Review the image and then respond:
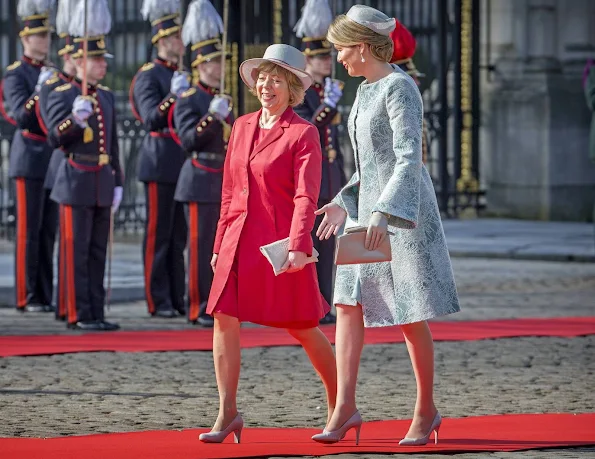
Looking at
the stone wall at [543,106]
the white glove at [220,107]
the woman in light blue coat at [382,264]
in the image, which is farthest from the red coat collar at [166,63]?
the stone wall at [543,106]

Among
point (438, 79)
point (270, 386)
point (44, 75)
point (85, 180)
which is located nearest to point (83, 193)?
point (85, 180)

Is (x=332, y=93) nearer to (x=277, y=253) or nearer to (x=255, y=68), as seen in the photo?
Result: (x=255, y=68)

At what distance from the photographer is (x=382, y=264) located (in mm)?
6812

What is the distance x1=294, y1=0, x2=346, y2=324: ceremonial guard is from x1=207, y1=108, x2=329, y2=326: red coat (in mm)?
4419

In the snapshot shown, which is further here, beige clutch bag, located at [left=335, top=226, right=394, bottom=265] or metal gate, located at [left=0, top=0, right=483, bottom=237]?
metal gate, located at [left=0, top=0, right=483, bottom=237]

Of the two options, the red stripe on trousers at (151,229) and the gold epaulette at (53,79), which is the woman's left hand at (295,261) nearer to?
the gold epaulette at (53,79)

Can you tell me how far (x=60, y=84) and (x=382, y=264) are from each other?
490 centimetres

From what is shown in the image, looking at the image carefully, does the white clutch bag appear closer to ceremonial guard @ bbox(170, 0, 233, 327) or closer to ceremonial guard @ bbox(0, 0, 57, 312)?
ceremonial guard @ bbox(170, 0, 233, 327)

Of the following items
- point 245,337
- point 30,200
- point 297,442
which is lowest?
point 245,337

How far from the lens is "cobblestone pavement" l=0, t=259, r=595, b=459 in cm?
757

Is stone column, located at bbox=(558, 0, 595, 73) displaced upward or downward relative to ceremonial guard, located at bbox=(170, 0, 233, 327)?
upward

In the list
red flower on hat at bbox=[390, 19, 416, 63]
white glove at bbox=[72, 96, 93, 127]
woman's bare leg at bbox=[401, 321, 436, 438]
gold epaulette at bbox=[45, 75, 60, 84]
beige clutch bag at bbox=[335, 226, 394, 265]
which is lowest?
woman's bare leg at bbox=[401, 321, 436, 438]

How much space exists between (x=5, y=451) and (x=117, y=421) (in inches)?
36.3

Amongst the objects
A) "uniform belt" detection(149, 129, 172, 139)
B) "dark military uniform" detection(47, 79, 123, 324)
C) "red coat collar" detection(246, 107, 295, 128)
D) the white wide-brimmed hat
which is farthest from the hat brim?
"uniform belt" detection(149, 129, 172, 139)
